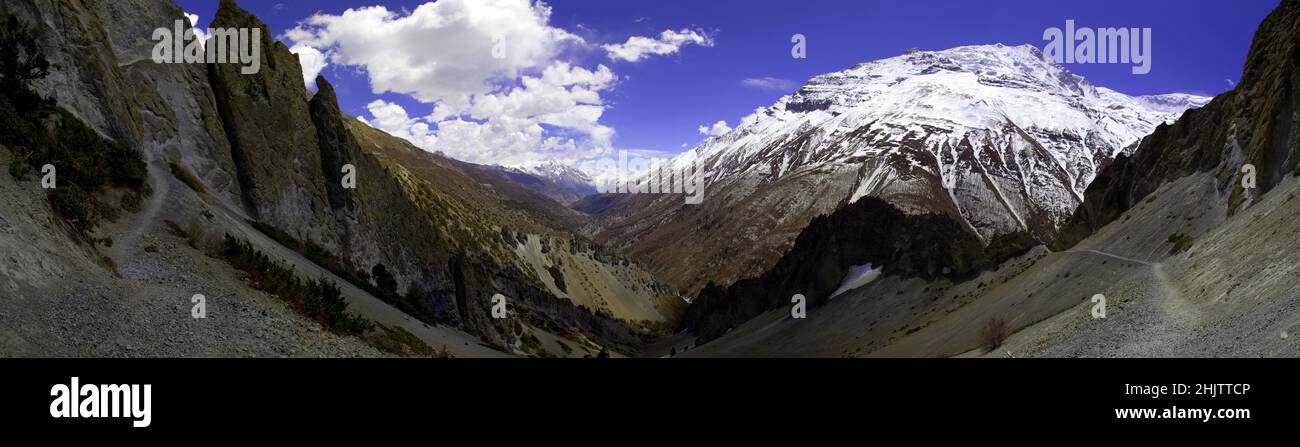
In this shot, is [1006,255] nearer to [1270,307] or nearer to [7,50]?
[1270,307]

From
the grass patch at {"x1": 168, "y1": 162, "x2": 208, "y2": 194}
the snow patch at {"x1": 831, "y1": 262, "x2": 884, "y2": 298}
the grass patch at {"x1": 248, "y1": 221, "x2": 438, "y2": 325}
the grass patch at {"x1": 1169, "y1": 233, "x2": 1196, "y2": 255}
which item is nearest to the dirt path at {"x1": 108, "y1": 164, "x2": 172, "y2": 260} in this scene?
the grass patch at {"x1": 168, "y1": 162, "x2": 208, "y2": 194}

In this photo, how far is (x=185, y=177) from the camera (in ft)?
82.8

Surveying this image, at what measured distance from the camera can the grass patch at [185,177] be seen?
81.2ft

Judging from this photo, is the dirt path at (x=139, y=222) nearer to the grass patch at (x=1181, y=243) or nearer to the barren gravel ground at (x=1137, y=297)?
the barren gravel ground at (x=1137, y=297)

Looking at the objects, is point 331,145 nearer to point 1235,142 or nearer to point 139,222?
point 139,222

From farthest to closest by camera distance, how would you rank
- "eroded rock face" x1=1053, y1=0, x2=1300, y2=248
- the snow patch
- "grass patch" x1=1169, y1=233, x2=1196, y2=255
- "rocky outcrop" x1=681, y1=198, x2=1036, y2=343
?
the snow patch → "rocky outcrop" x1=681, y1=198, x2=1036, y2=343 → "grass patch" x1=1169, y1=233, x2=1196, y2=255 → "eroded rock face" x1=1053, y1=0, x2=1300, y2=248

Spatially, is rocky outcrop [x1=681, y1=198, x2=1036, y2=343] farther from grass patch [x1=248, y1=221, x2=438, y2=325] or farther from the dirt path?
the dirt path

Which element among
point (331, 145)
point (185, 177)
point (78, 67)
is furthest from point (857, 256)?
point (78, 67)

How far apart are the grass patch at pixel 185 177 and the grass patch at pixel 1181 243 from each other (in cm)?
3975

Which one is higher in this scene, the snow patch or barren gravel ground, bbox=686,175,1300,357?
the snow patch

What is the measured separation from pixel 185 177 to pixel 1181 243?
135 ft

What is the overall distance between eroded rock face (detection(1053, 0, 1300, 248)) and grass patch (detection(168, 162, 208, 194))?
41871 millimetres

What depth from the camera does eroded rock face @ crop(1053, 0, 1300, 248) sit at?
88.1 ft
